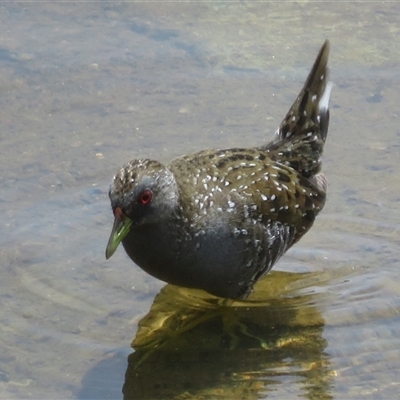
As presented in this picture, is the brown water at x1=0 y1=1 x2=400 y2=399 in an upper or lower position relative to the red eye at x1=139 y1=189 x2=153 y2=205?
lower

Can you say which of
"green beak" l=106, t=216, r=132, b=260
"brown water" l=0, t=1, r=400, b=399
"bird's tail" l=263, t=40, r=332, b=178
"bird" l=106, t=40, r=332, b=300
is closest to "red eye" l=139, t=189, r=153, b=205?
"bird" l=106, t=40, r=332, b=300

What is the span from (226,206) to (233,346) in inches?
39.5

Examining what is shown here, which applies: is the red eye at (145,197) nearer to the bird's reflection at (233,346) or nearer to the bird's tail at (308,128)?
the bird's reflection at (233,346)

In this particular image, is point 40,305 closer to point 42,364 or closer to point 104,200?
point 42,364

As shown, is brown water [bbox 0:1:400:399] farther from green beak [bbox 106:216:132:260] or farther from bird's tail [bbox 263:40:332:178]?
green beak [bbox 106:216:132:260]

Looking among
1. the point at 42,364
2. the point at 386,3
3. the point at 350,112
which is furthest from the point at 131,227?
the point at 386,3

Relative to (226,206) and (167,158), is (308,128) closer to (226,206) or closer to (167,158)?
(226,206)

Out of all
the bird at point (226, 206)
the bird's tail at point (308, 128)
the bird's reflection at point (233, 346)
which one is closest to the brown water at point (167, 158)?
the bird's reflection at point (233, 346)

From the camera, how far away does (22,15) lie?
1109 cm

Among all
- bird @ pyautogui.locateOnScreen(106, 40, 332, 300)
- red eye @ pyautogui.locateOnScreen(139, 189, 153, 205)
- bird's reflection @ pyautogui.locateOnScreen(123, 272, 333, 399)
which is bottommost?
bird's reflection @ pyautogui.locateOnScreen(123, 272, 333, 399)

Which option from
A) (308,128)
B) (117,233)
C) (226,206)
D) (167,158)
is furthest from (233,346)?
(167,158)

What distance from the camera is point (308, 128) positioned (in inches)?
318

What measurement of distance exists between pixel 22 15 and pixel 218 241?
515cm

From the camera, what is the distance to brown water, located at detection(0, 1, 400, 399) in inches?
271
